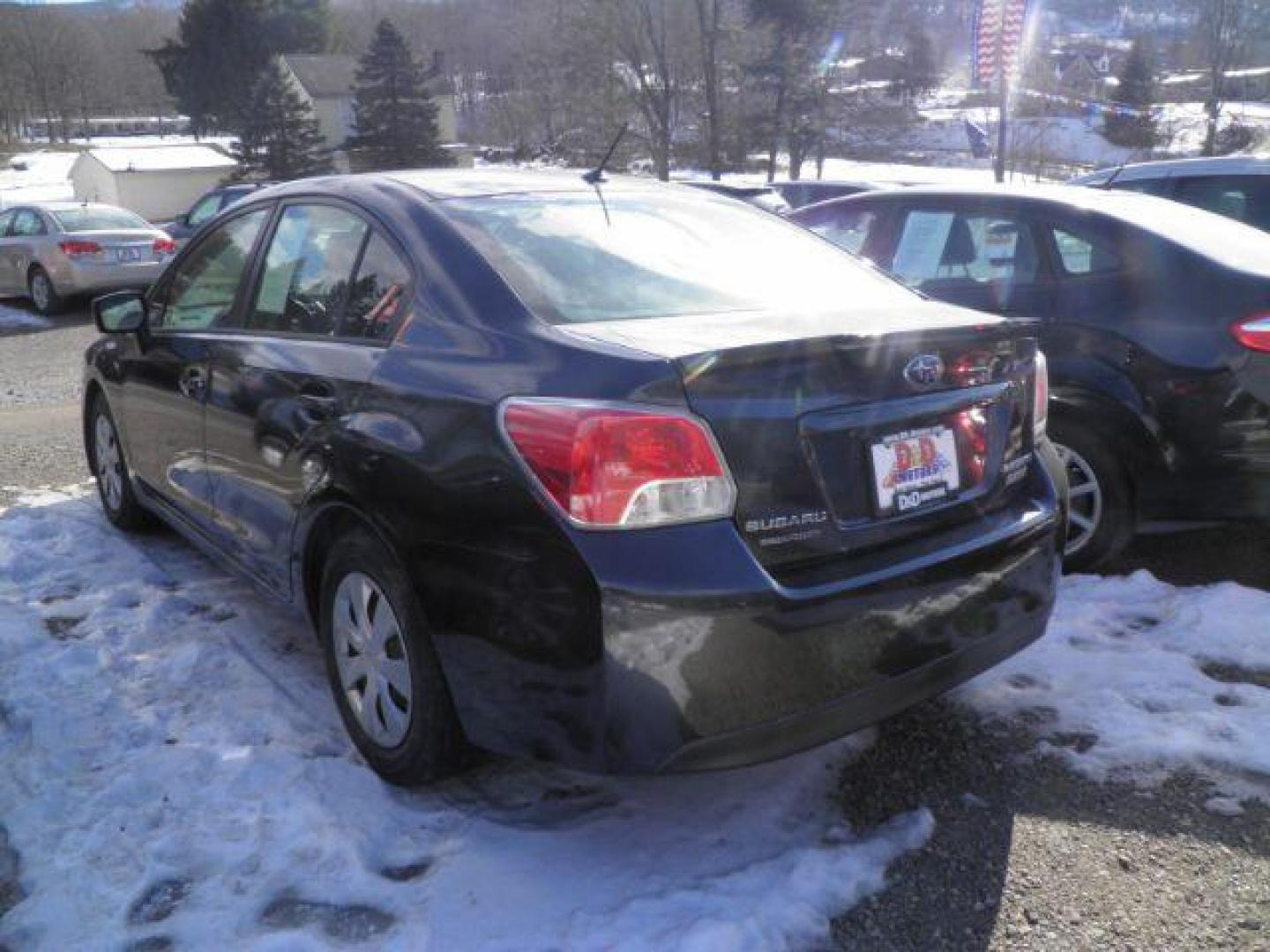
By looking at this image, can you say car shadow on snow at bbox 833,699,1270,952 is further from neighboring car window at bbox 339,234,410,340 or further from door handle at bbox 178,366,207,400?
door handle at bbox 178,366,207,400

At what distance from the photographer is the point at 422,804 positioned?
2873mm

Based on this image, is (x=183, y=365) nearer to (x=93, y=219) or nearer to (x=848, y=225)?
(x=848, y=225)

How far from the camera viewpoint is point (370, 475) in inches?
110

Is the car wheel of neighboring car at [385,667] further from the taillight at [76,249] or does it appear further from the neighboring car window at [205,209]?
the neighboring car window at [205,209]

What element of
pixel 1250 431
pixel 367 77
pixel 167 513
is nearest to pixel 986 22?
pixel 1250 431

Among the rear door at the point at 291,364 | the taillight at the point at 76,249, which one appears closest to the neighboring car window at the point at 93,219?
the taillight at the point at 76,249

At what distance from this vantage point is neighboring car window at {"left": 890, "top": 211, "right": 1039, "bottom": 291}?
4.75 metres

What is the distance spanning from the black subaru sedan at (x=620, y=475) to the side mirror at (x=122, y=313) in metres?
1.16

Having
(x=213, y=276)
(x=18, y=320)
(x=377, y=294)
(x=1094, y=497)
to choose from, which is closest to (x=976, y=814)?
(x=1094, y=497)

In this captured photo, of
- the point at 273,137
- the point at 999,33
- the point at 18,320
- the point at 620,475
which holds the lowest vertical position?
the point at 18,320

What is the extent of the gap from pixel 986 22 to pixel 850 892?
61.6ft

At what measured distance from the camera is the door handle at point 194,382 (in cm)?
382

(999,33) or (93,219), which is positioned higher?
(999,33)

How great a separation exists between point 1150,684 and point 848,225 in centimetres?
315
